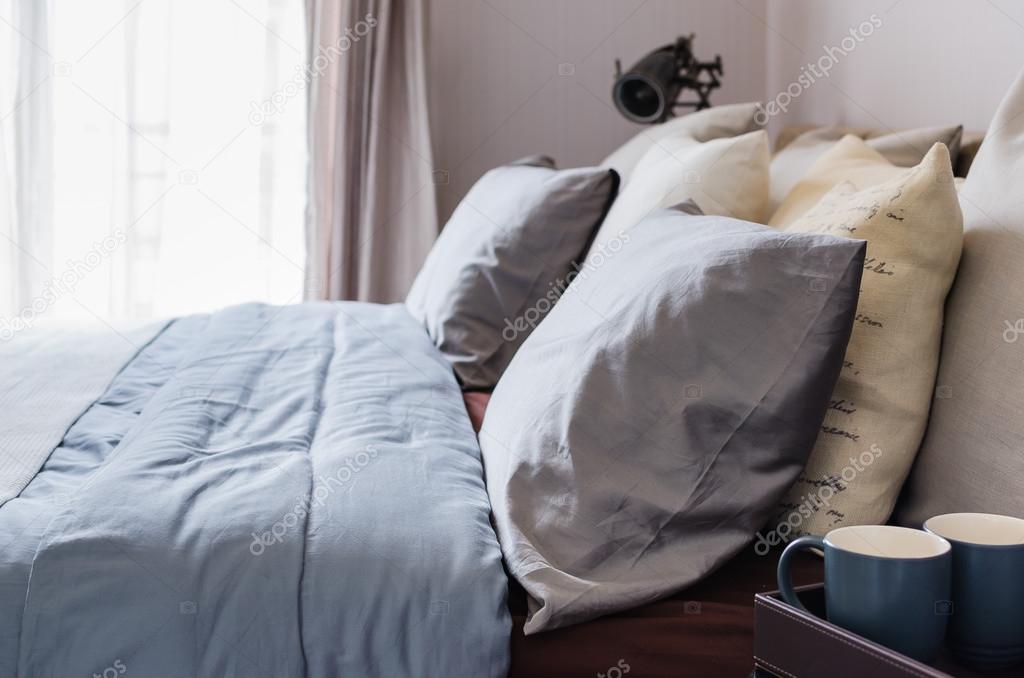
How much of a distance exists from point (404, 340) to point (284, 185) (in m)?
1.54

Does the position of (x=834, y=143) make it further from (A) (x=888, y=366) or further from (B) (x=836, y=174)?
(A) (x=888, y=366)

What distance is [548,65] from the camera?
317cm

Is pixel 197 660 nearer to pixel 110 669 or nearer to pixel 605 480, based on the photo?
pixel 110 669

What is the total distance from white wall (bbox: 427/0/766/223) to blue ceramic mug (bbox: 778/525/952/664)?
2600 mm

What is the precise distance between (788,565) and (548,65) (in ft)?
8.67

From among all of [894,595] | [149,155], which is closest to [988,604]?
[894,595]

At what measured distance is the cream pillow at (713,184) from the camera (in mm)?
1507

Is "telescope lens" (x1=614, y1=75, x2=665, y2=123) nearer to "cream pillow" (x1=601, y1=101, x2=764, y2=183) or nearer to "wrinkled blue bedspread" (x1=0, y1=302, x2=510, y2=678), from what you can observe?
"cream pillow" (x1=601, y1=101, x2=764, y2=183)

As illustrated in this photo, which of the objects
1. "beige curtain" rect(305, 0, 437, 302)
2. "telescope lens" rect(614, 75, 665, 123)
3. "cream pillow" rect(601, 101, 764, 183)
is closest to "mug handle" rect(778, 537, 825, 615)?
"cream pillow" rect(601, 101, 764, 183)

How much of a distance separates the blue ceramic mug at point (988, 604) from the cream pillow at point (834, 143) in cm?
84

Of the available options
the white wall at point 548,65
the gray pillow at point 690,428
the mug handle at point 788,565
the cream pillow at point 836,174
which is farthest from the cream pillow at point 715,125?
the mug handle at point 788,565

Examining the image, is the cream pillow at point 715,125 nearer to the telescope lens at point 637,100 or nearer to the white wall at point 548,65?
the telescope lens at point 637,100

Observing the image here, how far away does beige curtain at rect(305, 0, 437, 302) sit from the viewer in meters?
2.99

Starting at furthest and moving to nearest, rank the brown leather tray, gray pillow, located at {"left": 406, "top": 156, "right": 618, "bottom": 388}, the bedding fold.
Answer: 1. gray pillow, located at {"left": 406, "top": 156, "right": 618, "bottom": 388}
2. the bedding fold
3. the brown leather tray
